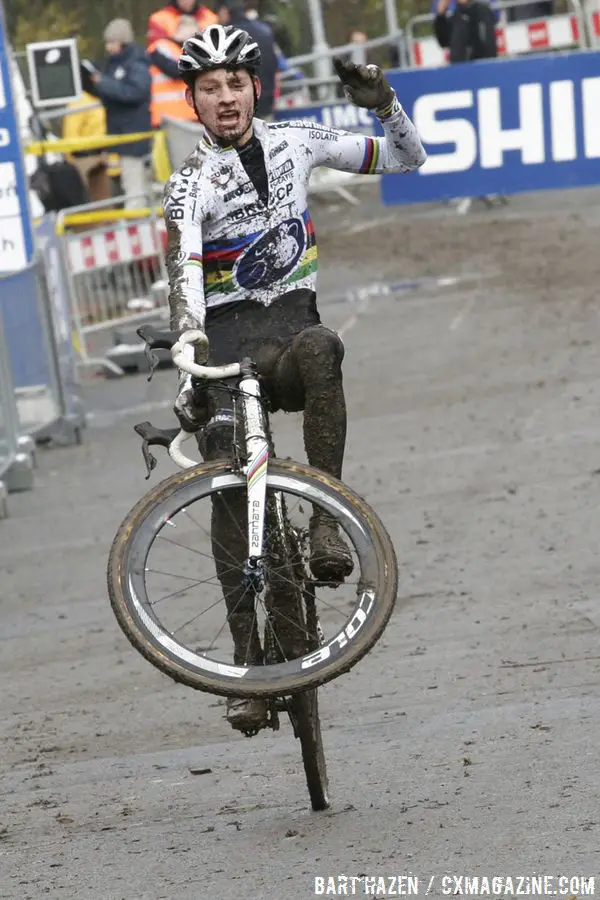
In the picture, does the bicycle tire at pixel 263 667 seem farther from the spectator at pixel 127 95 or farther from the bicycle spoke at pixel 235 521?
the spectator at pixel 127 95

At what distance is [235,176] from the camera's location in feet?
21.7

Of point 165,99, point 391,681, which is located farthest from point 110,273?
point 391,681

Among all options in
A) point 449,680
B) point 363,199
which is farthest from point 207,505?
point 363,199

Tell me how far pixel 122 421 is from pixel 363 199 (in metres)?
11.3

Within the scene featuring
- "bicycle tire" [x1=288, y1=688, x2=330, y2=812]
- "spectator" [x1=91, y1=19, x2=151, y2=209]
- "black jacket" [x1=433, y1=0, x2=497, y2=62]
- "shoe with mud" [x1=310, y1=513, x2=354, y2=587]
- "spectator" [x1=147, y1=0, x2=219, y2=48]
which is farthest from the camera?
"black jacket" [x1=433, y1=0, x2=497, y2=62]

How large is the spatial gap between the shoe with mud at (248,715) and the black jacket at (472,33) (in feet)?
61.8

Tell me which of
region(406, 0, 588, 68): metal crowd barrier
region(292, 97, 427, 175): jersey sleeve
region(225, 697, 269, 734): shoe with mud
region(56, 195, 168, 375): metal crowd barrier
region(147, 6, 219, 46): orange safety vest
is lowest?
region(56, 195, 168, 375): metal crowd barrier

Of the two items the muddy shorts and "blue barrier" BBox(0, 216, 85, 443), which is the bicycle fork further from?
"blue barrier" BBox(0, 216, 85, 443)

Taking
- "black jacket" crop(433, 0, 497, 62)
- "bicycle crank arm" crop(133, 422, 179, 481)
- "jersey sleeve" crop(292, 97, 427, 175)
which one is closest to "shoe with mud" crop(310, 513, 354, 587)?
"bicycle crank arm" crop(133, 422, 179, 481)

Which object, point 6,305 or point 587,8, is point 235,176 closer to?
point 6,305

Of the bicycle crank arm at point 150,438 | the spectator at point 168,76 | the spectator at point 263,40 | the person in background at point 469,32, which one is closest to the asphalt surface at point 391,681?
the bicycle crank arm at point 150,438

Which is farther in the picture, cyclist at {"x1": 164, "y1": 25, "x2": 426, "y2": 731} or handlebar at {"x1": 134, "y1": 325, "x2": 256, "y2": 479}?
cyclist at {"x1": 164, "y1": 25, "x2": 426, "y2": 731}

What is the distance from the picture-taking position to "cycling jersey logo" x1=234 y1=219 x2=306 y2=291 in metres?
6.68

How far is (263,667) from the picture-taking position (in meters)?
6.28
